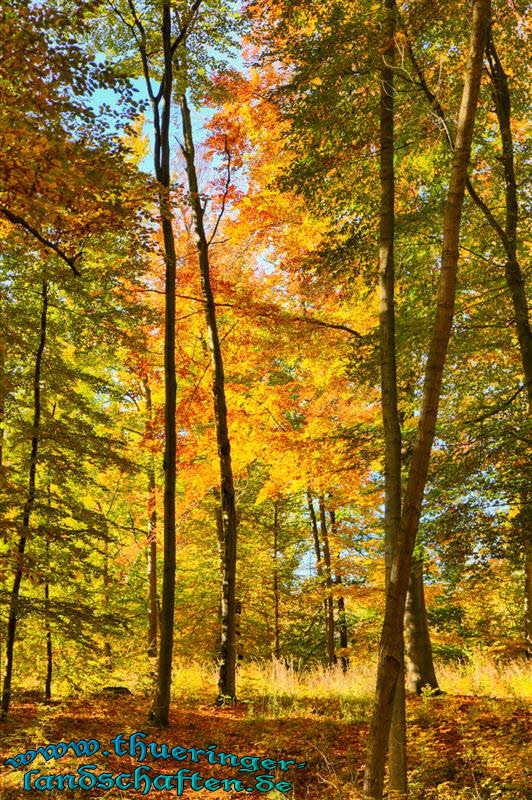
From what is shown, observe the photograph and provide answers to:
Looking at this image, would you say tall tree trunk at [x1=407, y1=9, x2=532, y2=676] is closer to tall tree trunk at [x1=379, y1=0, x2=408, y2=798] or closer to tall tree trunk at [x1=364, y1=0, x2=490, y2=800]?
tall tree trunk at [x1=379, y1=0, x2=408, y2=798]

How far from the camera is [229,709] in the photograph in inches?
358

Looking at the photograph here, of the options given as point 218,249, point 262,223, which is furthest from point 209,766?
point 218,249

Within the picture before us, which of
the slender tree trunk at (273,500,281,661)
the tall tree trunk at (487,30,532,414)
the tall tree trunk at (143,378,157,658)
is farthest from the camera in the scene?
the slender tree trunk at (273,500,281,661)

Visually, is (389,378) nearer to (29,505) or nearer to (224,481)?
(29,505)

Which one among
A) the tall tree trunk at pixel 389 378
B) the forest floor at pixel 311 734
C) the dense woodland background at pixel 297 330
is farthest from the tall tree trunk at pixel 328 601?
the tall tree trunk at pixel 389 378

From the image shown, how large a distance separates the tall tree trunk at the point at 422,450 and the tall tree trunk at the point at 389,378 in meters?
0.52

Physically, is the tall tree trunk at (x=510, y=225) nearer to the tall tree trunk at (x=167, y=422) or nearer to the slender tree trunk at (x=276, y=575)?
the tall tree trunk at (x=167, y=422)

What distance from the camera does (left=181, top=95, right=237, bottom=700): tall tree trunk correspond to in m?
9.75

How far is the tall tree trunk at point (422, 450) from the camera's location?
4020 millimetres

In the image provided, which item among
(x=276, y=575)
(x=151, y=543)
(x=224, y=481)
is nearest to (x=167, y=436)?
(x=224, y=481)

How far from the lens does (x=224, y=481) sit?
10.2m

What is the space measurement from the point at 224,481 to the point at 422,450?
6.38 meters

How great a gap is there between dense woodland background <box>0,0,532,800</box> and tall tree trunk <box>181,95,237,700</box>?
2.0 inches

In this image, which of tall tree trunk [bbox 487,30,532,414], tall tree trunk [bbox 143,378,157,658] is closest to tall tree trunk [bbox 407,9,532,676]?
tall tree trunk [bbox 487,30,532,414]
